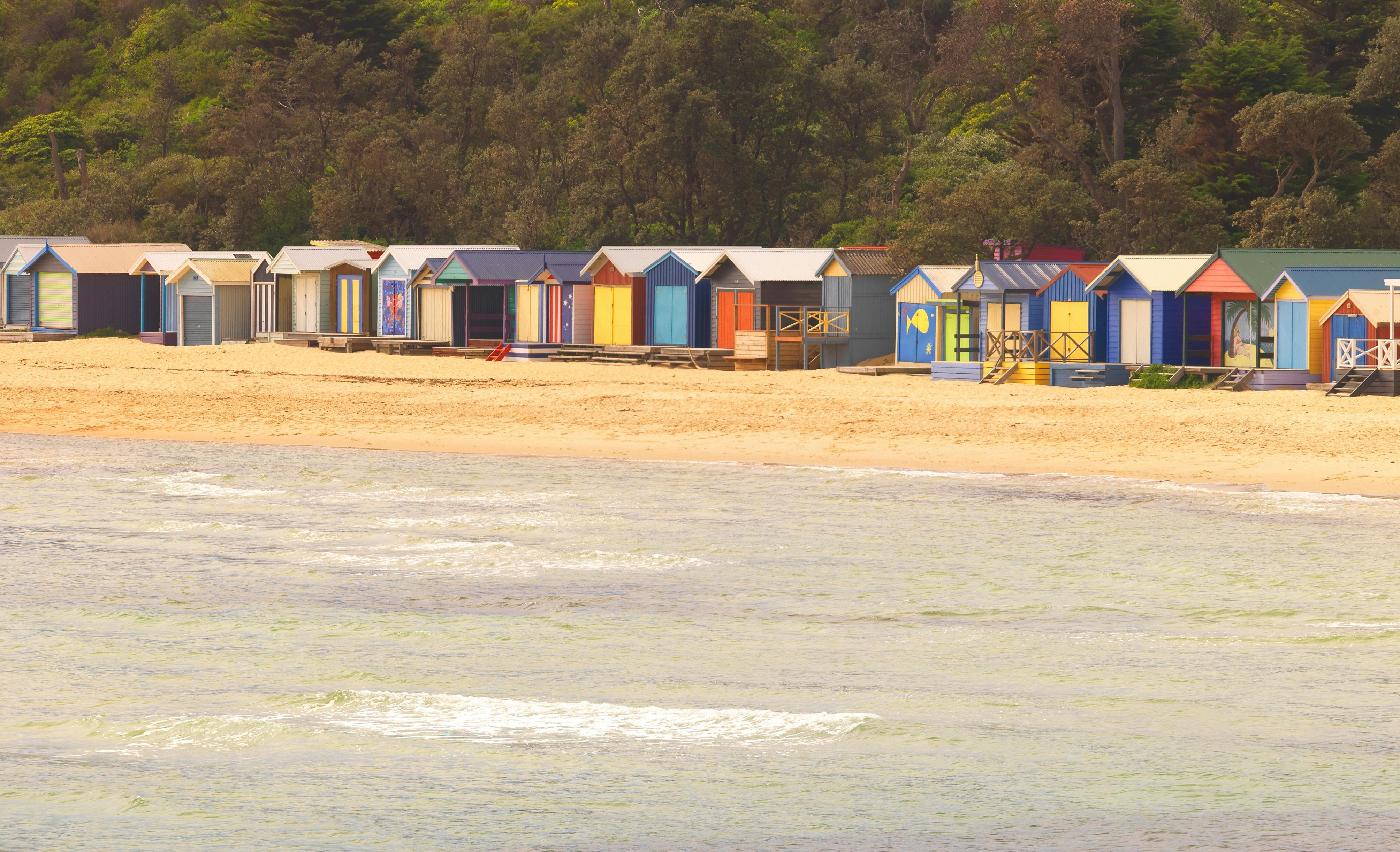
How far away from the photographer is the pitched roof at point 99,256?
5681 centimetres

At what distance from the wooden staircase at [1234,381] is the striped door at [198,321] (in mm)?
32535

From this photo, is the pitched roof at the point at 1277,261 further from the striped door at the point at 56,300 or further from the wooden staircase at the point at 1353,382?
the striped door at the point at 56,300

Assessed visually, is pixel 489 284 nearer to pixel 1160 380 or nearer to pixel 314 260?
pixel 314 260

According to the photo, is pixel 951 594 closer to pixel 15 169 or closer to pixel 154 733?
pixel 154 733

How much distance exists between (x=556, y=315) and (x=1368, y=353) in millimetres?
22739

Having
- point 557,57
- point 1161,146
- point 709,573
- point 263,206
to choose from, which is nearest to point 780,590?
point 709,573

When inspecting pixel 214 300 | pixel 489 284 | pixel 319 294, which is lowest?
pixel 214 300

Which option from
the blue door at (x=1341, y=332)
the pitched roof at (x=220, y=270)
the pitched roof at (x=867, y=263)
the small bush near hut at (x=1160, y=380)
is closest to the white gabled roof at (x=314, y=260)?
the pitched roof at (x=220, y=270)

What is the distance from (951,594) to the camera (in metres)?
17.5

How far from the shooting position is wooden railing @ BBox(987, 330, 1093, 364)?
39375mm

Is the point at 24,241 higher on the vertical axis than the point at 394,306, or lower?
higher

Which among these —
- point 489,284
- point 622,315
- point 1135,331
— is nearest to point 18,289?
point 489,284

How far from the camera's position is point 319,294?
176 ft

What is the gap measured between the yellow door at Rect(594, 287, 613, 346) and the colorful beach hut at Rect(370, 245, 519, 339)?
427 centimetres
